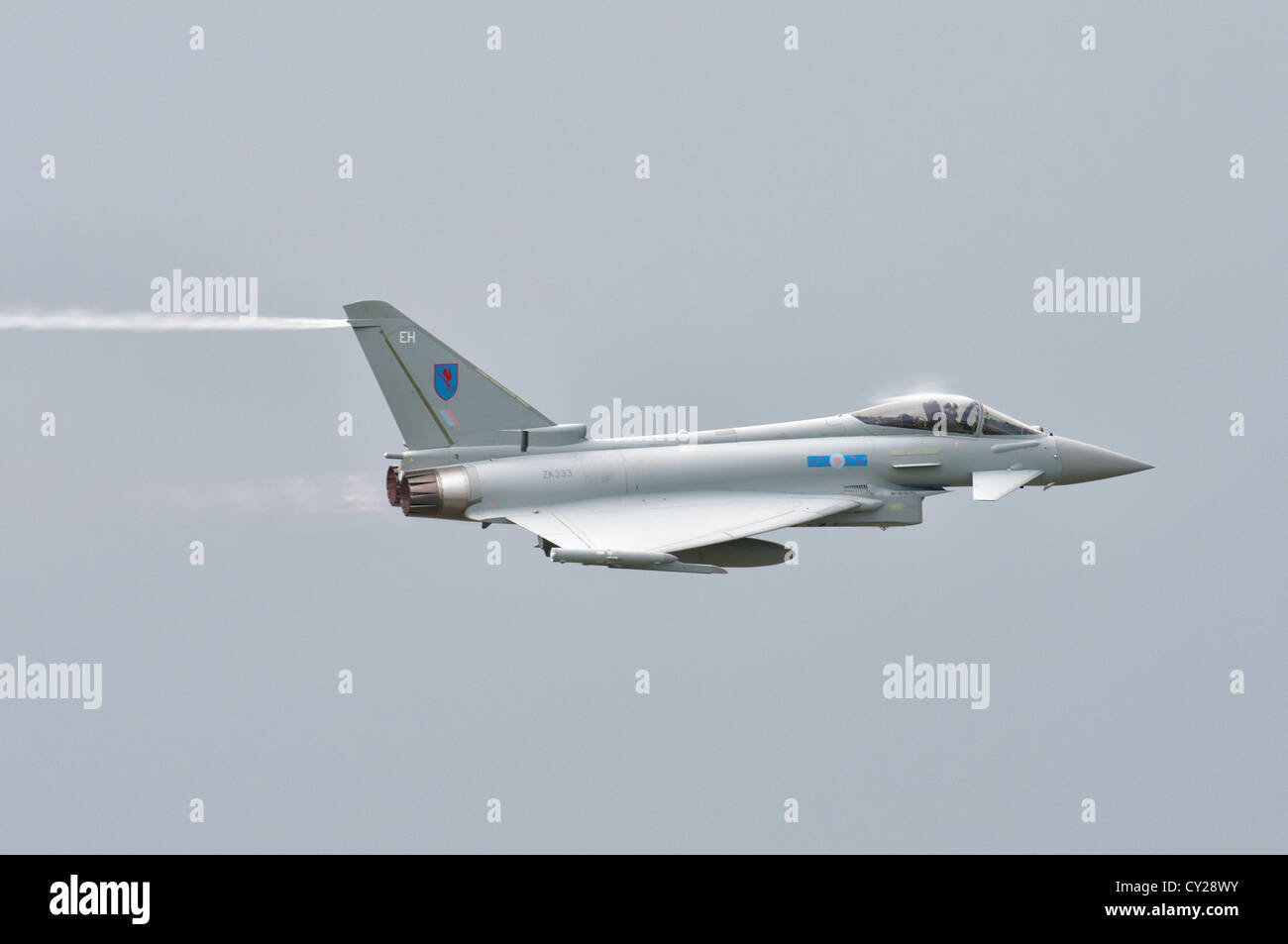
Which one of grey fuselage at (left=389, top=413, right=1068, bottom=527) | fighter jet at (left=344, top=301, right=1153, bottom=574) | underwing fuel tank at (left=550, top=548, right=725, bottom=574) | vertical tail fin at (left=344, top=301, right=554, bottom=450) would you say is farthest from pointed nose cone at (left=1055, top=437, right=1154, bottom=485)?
vertical tail fin at (left=344, top=301, right=554, bottom=450)

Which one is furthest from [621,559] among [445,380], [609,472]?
[445,380]

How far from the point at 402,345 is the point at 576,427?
288cm

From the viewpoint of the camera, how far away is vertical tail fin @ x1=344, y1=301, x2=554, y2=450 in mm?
35750

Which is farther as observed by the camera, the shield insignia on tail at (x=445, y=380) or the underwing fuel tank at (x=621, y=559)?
the shield insignia on tail at (x=445, y=380)

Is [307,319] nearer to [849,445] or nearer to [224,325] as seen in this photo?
[224,325]

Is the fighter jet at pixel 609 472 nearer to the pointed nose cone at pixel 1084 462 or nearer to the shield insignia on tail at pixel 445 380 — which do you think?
the shield insignia on tail at pixel 445 380

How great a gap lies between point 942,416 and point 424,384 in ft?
27.7

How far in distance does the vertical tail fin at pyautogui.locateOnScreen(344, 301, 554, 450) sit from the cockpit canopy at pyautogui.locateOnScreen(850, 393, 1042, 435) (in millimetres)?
6032

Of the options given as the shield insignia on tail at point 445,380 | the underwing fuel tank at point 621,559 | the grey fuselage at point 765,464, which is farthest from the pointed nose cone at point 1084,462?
the shield insignia on tail at point 445,380

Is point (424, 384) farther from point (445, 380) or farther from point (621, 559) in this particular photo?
point (621, 559)

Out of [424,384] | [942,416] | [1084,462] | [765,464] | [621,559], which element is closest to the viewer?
[621,559]

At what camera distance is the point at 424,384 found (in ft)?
118

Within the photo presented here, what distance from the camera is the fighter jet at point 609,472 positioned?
35.5 metres

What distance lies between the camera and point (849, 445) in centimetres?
3759
